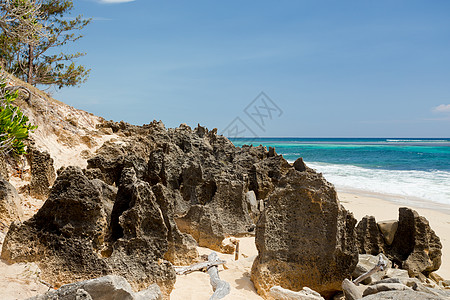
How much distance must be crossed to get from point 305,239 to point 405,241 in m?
2.21

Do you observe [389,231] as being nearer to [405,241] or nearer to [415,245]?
[405,241]

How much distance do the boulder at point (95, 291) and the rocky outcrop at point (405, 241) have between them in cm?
420

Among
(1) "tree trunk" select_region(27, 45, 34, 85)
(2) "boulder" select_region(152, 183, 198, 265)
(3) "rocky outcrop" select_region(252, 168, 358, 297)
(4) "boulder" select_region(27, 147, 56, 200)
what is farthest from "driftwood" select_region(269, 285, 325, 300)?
(1) "tree trunk" select_region(27, 45, 34, 85)

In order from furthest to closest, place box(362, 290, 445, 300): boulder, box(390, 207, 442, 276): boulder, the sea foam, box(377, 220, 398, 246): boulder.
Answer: the sea foam → box(377, 220, 398, 246): boulder → box(390, 207, 442, 276): boulder → box(362, 290, 445, 300): boulder

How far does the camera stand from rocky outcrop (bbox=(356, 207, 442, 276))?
5.89 metres

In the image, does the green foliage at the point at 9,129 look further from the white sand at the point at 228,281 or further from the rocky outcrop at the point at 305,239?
the rocky outcrop at the point at 305,239

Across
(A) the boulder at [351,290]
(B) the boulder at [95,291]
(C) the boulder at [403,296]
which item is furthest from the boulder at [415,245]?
(B) the boulder at [95,291]

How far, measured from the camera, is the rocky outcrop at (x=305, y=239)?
4.83 m

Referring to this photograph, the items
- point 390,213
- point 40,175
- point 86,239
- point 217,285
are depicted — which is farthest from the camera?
point 390,213

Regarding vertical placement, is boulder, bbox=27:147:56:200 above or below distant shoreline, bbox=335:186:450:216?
above

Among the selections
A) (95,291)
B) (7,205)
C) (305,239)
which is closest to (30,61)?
(7,205)

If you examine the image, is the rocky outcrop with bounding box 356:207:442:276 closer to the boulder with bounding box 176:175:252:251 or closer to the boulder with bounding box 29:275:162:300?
the boulder with bounding box 176:175:252:251

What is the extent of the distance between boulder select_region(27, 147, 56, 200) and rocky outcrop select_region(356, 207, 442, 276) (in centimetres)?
545

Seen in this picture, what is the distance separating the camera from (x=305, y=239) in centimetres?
493
